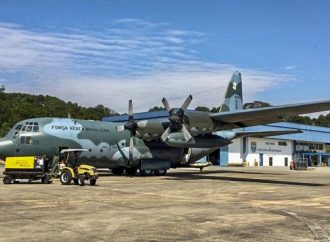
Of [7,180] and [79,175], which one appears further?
[7,180]

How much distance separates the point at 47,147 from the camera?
1134 inches

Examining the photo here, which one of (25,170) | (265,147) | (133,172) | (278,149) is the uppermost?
(265,147)

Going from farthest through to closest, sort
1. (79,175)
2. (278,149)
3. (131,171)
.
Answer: (278,149), (131,171), (79,175)

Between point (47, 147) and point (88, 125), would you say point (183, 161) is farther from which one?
point (47, 147)

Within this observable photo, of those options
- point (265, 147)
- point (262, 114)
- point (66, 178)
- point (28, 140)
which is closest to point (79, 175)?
point (66, 178)

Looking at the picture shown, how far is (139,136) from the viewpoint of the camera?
3328cm

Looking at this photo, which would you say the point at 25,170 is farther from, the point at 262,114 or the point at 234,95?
the point at 234,95

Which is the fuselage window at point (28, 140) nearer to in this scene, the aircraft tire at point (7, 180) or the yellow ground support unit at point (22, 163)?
the yellow ground support unit at point (22, 163)

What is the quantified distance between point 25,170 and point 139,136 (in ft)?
36.6

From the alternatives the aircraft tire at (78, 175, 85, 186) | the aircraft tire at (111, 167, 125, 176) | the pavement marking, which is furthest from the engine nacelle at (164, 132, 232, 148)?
the pavement marking

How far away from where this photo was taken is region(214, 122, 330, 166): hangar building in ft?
241

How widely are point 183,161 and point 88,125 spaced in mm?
9773

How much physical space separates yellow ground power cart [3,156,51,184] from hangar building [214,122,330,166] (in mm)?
50570

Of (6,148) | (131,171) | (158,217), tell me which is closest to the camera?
(158,217)
